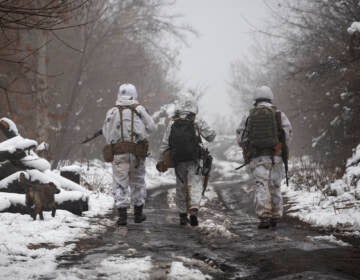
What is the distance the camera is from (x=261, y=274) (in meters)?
4.45

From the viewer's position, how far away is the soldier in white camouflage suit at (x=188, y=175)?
26.3 ft

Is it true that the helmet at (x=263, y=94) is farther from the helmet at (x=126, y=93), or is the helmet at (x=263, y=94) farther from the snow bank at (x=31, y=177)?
the snow bank at (x=31, y=177)

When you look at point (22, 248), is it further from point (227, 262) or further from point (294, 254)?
point (294, 254)

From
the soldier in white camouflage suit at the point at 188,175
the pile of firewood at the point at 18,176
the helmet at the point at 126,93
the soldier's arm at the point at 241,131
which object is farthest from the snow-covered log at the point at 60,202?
the soldier's arm at the point at 241,131

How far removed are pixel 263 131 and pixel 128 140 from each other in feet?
7.00

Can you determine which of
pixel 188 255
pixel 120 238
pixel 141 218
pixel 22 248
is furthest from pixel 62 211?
pixel 188 255

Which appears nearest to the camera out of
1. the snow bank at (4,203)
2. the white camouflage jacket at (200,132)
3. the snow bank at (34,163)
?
the snow bank at (4,203)

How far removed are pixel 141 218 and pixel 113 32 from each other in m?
11.8

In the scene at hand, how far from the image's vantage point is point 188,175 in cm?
823

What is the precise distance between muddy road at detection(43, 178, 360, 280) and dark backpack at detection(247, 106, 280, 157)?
3.93 feet

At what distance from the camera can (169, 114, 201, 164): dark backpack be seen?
8.06 m

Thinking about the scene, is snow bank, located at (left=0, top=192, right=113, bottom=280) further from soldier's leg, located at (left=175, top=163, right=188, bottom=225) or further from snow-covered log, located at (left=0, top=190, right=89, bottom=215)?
soldier's leg, located at (left=175, top=163, right=188, bottom=225)

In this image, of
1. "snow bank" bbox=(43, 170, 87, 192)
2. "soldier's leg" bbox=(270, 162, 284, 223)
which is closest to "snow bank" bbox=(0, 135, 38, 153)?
"snow bank" bbox=(43, 170, 87, 192)

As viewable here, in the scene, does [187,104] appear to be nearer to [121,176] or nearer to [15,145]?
[121,176]
